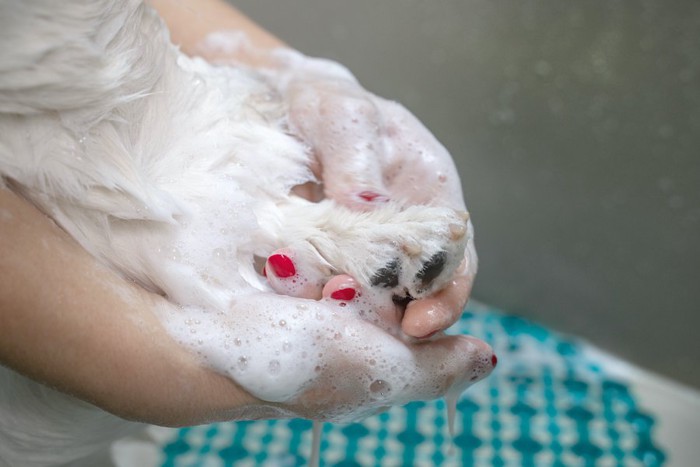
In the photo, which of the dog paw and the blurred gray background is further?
the blurred gray background

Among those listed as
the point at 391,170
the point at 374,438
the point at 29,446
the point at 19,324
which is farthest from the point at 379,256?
the point at 374,438

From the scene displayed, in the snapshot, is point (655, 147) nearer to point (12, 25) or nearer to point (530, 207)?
point (530, 207)

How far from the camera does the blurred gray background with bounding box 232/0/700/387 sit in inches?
50.9

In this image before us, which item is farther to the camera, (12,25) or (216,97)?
(216,97)

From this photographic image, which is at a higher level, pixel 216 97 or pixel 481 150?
pixel 216 97

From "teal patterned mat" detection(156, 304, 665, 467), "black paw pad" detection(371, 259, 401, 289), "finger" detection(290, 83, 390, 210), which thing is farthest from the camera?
Result: "teal patterned mat" detection(156, 304, 665, 467)

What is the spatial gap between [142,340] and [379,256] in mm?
229

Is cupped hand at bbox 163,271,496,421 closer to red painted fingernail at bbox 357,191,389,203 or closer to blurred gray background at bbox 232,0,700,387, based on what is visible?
red painted fingernail at bbox 357,191,389,203

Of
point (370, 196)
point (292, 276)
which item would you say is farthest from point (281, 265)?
point (370, 196)

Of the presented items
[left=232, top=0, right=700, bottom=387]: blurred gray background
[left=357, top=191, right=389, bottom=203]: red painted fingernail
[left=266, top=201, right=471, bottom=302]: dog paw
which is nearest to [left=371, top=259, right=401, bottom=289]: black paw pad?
[left=266, top=201, right=471, bottom=302]: dog paw

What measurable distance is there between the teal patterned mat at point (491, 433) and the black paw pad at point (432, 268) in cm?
71

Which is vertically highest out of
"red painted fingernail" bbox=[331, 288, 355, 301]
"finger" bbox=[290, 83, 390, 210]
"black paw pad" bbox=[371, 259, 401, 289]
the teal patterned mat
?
"finger" bbox=[290, 83, 390, 210]

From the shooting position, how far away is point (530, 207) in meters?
1.47

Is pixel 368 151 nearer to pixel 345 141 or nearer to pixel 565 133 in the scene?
pixel 345 141
